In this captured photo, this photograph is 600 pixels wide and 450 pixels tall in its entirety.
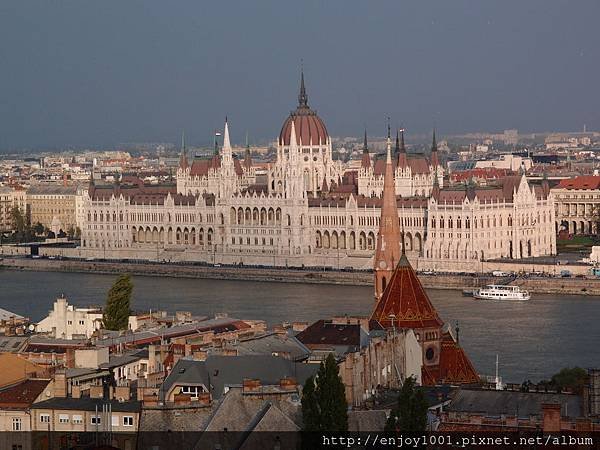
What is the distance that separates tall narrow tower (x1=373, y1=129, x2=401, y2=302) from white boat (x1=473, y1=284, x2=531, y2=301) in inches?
355

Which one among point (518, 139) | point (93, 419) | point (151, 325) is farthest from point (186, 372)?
point (518, 139)

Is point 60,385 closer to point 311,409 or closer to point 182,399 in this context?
point 182,399

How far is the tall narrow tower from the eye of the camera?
Result: 26672 mm

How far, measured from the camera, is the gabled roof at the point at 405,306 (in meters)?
20.5

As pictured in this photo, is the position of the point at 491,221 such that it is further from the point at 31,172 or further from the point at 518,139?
the point at 518,139

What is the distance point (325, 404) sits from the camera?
14117 mm

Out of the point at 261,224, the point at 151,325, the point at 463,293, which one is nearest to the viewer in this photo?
the point at 151,325

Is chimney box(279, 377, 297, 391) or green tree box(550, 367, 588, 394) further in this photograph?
green tree box(550, 367, 588, 394)

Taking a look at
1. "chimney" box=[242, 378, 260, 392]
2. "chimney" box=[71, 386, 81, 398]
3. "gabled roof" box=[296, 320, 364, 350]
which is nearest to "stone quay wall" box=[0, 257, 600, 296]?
"gabled roof" box=[296, 320, 364, 350]

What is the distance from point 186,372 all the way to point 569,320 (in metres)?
20.3

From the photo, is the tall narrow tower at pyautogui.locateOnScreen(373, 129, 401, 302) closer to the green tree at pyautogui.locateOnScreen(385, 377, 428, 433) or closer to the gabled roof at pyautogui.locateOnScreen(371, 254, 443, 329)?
the gabled roof at pyautogui.locateOnScreen(371, 254, 443, 329)

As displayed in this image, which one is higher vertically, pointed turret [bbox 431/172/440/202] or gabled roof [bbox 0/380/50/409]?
pointed turret [bbox 431/172/440/202]

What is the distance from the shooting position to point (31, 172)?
106750 millimetres

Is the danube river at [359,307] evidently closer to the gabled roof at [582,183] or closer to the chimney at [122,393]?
the chimney at [122,393]
